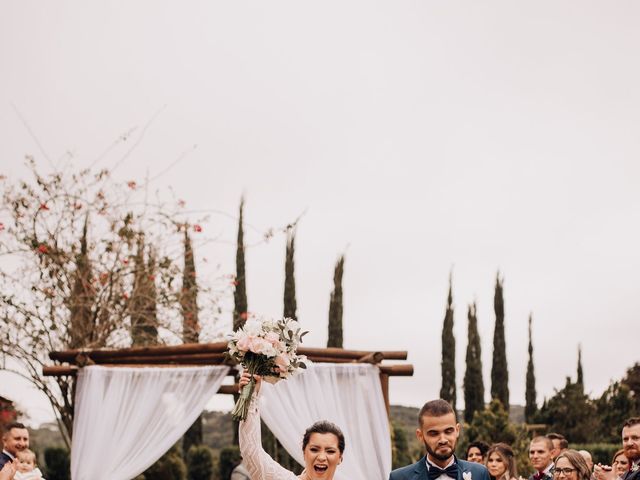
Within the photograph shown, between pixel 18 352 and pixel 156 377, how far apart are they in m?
2.39

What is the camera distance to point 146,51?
10375 mm

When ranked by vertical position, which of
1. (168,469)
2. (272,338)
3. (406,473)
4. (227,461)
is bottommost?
(168,469)

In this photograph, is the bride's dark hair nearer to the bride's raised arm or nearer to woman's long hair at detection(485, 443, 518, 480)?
the bride's raised arm

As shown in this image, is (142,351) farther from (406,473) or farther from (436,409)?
(436,409)

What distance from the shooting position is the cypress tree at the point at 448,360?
102 feet

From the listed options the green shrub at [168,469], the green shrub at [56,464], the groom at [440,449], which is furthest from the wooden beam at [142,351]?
the green shrub at [56,464]

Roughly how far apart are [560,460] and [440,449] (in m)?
2.24

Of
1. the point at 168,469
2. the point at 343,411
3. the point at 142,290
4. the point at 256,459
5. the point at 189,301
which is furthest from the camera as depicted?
the point at 168,469

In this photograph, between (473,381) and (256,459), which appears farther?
(473,381)

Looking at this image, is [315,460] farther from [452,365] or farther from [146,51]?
[452,365]

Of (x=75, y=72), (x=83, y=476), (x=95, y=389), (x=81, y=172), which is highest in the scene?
(x=75, y=72)

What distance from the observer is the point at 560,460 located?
618 centimetres

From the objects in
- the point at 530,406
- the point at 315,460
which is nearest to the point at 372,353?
the point at 315,460

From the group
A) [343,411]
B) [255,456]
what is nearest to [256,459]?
[255,456]
